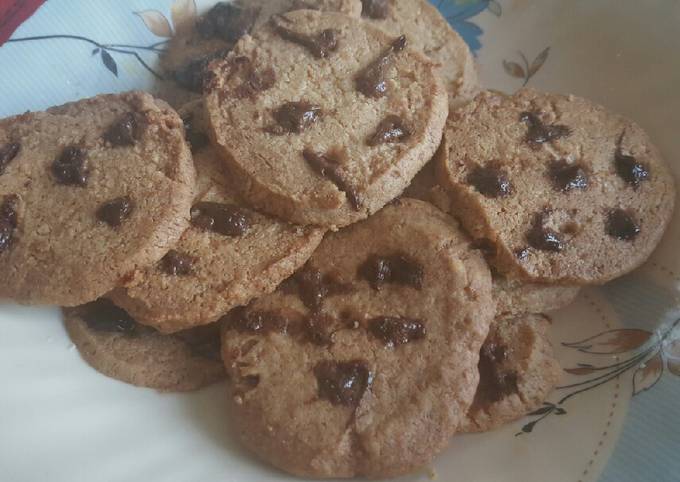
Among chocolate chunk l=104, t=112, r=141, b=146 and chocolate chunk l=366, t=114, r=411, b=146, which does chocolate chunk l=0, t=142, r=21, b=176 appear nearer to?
chocolate chunk l=104, t=112, r=141, b=146

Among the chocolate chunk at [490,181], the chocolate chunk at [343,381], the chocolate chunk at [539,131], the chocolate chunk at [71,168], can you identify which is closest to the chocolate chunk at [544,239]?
the chocolate chunk at [490,181]

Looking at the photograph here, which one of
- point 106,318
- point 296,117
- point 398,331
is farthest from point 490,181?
point 106,318

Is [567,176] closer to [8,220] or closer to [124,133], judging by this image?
[124,133]

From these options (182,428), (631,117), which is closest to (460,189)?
(631,117)

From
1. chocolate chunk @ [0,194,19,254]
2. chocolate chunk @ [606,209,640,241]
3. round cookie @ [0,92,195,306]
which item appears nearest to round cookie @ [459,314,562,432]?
chocolate chunk @ [606,209,640,241]

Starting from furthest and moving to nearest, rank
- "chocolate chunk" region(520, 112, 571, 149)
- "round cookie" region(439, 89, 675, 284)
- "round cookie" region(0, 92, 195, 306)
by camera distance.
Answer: "chocolate chunk" region(520, 112, 571, 149) → "round cookie" region(439, 89, 675, 284) → "round cookie" region(0, 92, 195, 306)

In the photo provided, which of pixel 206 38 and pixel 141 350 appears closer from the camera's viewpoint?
pixel 141 350

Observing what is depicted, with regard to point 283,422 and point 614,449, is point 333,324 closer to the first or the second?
point 283,422
